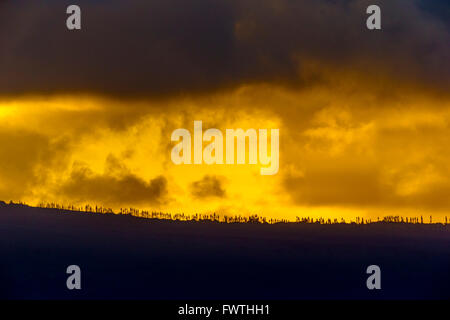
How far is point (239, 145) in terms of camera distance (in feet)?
83.4

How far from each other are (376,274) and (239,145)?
19.5ft

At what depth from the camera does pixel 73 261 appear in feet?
84.4
